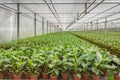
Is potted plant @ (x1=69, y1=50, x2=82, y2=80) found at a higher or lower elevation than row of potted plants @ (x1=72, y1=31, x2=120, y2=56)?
lower

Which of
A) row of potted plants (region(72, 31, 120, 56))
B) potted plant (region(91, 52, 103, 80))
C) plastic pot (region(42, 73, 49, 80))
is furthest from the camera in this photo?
row of potted plants (region(72, 31, 120, 56))

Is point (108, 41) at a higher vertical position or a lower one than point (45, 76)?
higher

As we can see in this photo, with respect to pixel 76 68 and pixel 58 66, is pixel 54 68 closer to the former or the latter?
pixel 58 66

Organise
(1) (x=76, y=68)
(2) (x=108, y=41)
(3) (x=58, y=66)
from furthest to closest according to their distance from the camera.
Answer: (2) (x=108, y=41), (3) (x=58, y=66), (1) (x=76, y=68)

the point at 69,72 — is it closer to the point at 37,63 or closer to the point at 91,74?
the point at 91,74

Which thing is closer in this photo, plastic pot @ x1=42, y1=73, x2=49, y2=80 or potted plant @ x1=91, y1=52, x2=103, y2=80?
potted plant @ x1=91, y1=52, x2=103, y2=80

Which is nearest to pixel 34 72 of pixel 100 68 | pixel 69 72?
pixel 69 72

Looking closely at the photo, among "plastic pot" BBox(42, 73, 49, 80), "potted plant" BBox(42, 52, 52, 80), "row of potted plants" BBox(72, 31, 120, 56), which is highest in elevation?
"row of potted plants" BBox(72, 31, 120, 56)

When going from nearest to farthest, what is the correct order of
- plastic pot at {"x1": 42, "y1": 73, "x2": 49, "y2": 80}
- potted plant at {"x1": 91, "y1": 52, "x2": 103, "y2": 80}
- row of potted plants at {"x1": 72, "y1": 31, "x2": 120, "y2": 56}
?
potted plant at {"x1": 91, "y1": 52, "x2": 103, "y2": 80}
plastic pot at {"x1": 42, "y1": 73, "x2": 49, "y2": 80}
row of potted plants at {"x1": 72, "y1": 31, "x2": 120, "y2": 56}

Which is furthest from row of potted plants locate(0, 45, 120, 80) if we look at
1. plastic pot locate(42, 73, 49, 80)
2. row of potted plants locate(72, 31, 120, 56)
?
row of potted plants locate(72, 31, 120, 56)

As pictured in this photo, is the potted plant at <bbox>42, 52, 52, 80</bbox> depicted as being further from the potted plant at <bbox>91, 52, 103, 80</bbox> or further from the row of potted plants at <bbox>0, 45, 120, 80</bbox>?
the potted plant at <bbox>91, 52, 103, 80</bbox>

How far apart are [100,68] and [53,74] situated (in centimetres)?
65

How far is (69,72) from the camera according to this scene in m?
2.61

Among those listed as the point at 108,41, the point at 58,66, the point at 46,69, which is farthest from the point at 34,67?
the point at 108,41
